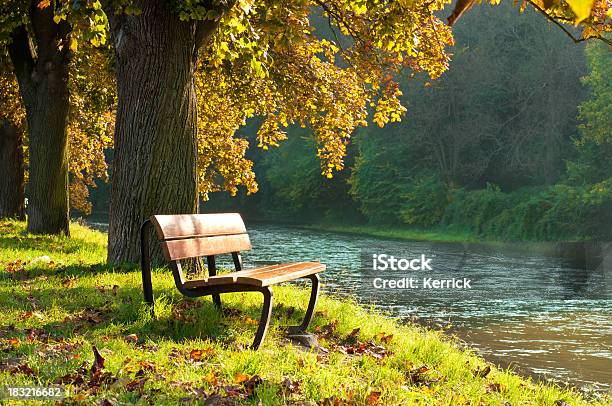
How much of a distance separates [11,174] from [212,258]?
49.8 feet

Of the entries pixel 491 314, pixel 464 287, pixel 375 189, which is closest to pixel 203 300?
pixel 491 314

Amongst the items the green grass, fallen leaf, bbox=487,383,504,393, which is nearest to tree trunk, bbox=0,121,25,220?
the green grass

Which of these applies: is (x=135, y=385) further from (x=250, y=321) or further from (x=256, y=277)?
(x=250, y=321)

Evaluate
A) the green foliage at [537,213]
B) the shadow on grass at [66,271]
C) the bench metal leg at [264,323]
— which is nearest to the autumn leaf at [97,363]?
the bench metal leg at [264,323]

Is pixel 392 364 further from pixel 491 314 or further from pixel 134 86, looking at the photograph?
pixel 491 314

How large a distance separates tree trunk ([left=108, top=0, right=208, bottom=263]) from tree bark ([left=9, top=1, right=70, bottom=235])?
612 centimetres

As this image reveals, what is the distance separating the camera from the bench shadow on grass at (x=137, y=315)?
5.98 metres

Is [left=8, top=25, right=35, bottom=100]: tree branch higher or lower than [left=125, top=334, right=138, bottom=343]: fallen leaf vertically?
higher

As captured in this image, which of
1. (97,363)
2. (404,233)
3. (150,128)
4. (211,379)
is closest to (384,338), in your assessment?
(211,379)

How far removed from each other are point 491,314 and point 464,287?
407 centimetres

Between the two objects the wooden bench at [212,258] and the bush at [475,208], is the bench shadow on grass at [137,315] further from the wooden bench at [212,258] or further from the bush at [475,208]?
the bush at [475,208]

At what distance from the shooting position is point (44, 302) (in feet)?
22.7

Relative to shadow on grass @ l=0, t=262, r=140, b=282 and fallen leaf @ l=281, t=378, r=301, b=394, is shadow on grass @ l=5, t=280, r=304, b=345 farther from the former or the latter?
fallen leaf @ l=281, t=378, r=301, b=394

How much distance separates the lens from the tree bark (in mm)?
14523
